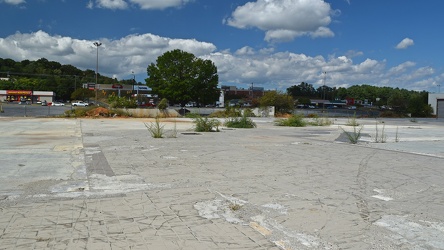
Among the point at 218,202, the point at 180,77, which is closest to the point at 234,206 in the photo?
the point at 218,202

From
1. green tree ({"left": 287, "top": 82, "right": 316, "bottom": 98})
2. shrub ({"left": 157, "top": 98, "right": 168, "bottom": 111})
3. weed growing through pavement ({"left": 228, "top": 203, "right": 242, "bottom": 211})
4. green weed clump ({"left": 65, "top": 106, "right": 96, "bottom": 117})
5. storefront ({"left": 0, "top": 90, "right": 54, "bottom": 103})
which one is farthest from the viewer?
green tree ({"left": 287, "top": 82, "right": 316, "bottom": 98})

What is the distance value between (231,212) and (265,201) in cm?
94

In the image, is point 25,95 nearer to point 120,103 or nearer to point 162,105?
point 120,103

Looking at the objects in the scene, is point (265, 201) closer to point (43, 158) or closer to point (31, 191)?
point (31, 191)

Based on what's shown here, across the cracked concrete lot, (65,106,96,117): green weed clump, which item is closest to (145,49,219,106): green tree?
(65,106,96,117): green weed clump

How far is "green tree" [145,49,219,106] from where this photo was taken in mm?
64812

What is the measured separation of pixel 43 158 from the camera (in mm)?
11383

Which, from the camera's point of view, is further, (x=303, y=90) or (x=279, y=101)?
(x=303, y=90)

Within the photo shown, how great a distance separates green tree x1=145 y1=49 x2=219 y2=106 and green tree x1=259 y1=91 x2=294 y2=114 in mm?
16869

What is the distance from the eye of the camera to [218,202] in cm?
668

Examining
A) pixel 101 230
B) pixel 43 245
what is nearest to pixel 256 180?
pixel 101 230

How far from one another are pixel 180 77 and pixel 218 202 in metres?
60.4

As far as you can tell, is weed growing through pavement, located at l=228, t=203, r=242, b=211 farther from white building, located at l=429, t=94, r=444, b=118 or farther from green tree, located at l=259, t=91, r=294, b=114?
white building, located at l=429, t=94, r=444, b=118

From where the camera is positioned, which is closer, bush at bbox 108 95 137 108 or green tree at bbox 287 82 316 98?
bush at bbox 108 95 137 108
